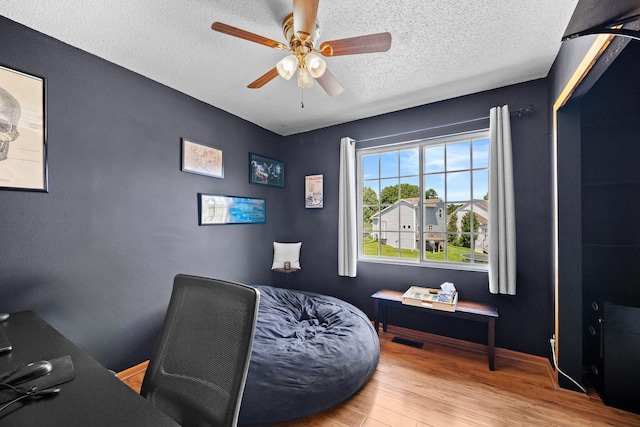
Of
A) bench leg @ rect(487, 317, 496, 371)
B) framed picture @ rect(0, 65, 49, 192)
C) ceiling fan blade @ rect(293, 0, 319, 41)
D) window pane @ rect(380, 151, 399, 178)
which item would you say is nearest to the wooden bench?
bench leg @ rect(487, 317, 496, 371)

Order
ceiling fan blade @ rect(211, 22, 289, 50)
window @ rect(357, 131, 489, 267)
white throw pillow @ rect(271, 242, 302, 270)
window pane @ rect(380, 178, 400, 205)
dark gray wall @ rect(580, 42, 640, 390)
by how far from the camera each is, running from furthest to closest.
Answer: white throw pillow @ rect(271, 242, 302, 270) < window pane @ rect(380, 178, 400, 205) < window @ rect(357, 131, 489, 267) < dark gray wall @ rect(580, 42, 640, 390) < ceiling fan blade @ rect(211, 22, 289, 50)

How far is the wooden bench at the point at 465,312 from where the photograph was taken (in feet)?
7.48

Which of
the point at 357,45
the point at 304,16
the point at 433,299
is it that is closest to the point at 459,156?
the point at 433,299

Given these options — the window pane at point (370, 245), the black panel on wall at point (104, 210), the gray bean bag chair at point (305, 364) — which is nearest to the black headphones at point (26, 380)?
the gray bean bag chair at point (305, 364)

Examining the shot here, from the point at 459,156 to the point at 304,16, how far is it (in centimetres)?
226

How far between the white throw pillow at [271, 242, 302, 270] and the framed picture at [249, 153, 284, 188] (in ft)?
2.94

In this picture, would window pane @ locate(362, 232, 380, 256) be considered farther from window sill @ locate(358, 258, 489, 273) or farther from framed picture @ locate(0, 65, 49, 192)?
framed picture @ locate(0, 65, 49, 192)

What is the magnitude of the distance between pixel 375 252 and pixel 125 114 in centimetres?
298

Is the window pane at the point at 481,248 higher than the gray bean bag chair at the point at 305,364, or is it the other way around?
the window pane at the point at 481,248

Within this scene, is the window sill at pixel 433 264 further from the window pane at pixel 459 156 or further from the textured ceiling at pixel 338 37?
the textured ceiling at pixel 338 37

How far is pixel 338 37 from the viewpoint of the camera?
186 cm

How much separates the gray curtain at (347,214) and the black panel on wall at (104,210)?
1516 mm

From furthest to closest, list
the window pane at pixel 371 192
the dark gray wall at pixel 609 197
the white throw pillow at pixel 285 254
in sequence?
the white throw pillow at pixel 285 254 < the window pane at pixel 371 192 < the dark gray wall at pixel 609 197

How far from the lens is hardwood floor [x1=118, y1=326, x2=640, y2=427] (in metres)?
1.69
